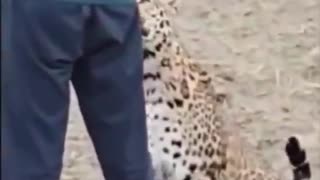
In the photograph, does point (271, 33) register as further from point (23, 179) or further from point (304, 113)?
point (23, 179)

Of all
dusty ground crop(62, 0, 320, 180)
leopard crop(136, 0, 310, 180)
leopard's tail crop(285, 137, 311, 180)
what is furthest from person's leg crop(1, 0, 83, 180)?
dusty ground crop(62, 0, 320, 180)

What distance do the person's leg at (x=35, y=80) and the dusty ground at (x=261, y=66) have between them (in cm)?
109

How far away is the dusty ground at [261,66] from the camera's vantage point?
3635mm

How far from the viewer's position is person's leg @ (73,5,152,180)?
2314mm

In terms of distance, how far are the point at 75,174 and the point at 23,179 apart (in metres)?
1.11

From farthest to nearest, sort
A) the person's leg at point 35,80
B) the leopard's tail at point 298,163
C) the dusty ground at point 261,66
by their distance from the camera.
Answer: the dusty ground at point 261,66 < the leopard's tail at point 298,163 < the person's leg at point 35,80

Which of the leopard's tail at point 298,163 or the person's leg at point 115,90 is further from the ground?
the person's leg at point 115,90

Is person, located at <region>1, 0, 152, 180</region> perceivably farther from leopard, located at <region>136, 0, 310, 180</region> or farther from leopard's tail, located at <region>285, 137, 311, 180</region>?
leopard's tail, located at <region>285, 137, 311, 180</region>

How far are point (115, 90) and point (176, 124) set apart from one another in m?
0.73

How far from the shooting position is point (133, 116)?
7.98 ft

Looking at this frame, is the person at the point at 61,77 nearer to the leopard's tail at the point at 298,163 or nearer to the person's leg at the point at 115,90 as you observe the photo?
the person's leg at the point at 115,90

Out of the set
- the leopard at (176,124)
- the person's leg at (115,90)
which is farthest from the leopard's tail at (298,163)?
the person's leg at (115,90)

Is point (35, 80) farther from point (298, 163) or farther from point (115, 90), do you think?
point (298, 163)

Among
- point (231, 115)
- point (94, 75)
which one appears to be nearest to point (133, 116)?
point (94, 75)
